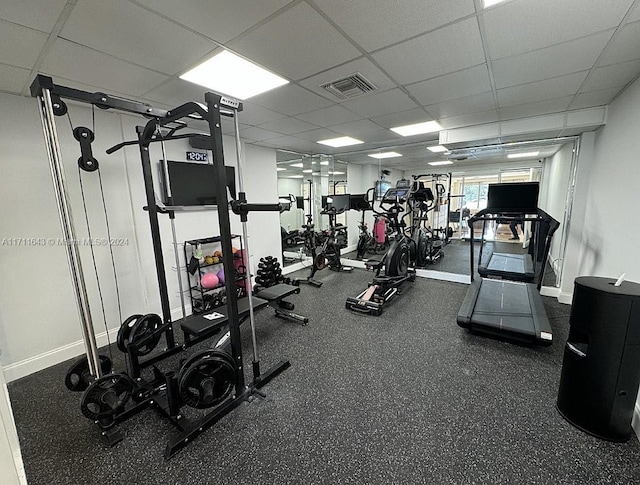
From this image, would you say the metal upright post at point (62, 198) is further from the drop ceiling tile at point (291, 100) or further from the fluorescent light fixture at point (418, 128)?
the fluorescent light fixture at point (418, 128)

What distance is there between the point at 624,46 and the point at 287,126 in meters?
3.30

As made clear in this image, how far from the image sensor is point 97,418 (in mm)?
1768

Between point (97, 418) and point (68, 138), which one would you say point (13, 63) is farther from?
point (97, 418)

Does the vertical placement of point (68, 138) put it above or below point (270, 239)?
above

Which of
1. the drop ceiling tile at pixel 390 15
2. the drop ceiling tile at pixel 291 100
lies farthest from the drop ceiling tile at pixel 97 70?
the drop ceiling tile at pixel 390 15

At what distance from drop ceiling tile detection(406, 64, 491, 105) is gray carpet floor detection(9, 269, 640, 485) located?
2.70 meters

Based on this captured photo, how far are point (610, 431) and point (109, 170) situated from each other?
199 inches

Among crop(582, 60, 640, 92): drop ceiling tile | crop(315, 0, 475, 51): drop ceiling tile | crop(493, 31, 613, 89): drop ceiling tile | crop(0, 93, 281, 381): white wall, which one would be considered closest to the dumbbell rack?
crop(0, 93, 281, 381): white wall

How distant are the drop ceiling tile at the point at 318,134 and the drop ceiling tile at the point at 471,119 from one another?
5.36ft

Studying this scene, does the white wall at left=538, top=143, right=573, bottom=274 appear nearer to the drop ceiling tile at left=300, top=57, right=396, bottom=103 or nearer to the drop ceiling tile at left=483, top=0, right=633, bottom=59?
the drop ceiling tile at left=483, top=0, right=633, bottom=59

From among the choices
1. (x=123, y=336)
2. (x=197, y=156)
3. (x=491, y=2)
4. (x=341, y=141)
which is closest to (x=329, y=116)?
(x=341, y=141)

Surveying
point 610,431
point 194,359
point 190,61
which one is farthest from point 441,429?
point 190,61

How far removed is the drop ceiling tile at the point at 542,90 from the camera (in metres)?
2.47

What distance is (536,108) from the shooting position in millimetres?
3312
